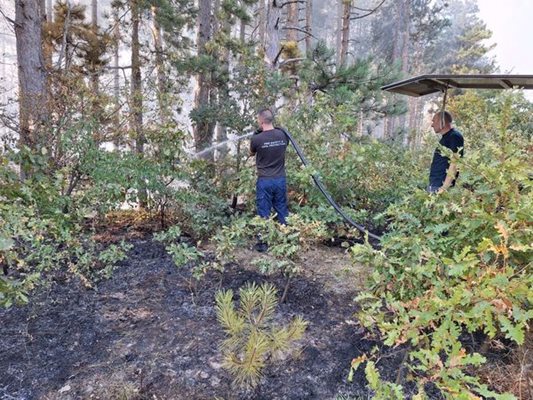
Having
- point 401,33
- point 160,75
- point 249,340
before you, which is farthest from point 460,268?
point 401,33

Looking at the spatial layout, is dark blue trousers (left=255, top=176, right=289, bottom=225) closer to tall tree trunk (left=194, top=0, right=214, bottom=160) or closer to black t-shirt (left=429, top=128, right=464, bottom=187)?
black t-shirt (left=429, top=128, right=464, bottom=187)

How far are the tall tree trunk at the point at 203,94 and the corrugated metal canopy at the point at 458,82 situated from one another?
3.37 metres

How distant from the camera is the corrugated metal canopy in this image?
3481 mm

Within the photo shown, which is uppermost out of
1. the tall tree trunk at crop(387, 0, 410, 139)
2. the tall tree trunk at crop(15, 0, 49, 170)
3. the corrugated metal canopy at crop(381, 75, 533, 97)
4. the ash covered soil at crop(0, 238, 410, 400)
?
the tall tree trunk at crop(387, 0, 410, 139)

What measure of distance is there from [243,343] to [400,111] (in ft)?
24.8

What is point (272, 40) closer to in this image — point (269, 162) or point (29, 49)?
point (269, 162)

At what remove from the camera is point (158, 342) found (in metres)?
2.52

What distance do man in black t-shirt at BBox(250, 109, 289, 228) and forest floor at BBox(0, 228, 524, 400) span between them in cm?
114

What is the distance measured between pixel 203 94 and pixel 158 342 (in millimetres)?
6672

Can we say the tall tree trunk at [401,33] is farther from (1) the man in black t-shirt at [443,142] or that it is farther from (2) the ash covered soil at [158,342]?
(2) the ash covered soil at [158,342]

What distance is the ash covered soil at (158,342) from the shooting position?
82.9 inches

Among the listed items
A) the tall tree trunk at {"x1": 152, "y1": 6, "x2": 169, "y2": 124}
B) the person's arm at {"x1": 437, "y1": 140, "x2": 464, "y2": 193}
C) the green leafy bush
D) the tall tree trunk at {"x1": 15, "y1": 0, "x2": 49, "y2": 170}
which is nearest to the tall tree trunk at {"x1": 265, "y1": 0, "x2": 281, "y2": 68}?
the tall tree trunk at {"x1": 152, "y1": 6, "x2": 169, "y2": 124}

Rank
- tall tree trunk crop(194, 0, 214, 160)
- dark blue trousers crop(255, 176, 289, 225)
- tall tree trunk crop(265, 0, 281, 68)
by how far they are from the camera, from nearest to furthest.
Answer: dark blue trousers crop(255, 176, 289, 225)
tall tree trunk crop(194, 0, 214, 160)
tall tree trunk crop(265, 0, 281, 68)

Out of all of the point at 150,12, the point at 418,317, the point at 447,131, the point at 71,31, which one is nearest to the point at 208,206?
the point at 447,131
